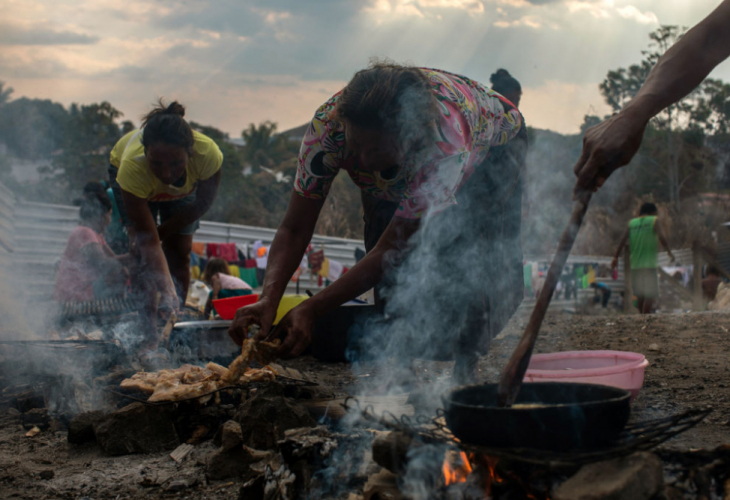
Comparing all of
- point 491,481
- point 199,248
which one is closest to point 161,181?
point 491,481

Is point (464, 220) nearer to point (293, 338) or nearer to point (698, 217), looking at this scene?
point (293, 338)

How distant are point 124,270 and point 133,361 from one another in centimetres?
256

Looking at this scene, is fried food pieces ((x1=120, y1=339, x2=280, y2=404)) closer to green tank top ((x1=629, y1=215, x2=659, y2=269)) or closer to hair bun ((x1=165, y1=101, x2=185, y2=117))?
hair bun ((x1=165, y1=101, x2=185, y2=117))

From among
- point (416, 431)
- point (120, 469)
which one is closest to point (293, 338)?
point (416, 431)

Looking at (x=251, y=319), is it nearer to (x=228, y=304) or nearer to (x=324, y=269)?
(x=228, y=304)

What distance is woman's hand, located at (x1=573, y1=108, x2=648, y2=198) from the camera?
1663mm

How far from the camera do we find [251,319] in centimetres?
229

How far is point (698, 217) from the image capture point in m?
18.6

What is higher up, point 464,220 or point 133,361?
point 464,220

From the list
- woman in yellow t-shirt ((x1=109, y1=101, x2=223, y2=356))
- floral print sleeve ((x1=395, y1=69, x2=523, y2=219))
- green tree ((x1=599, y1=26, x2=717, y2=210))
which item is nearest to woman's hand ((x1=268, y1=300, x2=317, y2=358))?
floral print sleeve ((x1=395, y1=69, x2=523, y2=219))

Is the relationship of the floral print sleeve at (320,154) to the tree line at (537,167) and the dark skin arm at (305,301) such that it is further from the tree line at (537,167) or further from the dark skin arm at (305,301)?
the tree line at (537,167)

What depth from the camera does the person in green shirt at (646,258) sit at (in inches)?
294

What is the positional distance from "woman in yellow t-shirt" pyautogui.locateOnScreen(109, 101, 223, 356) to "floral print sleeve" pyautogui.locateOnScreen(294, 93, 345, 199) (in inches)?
67.4

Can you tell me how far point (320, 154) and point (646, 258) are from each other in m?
6.52
